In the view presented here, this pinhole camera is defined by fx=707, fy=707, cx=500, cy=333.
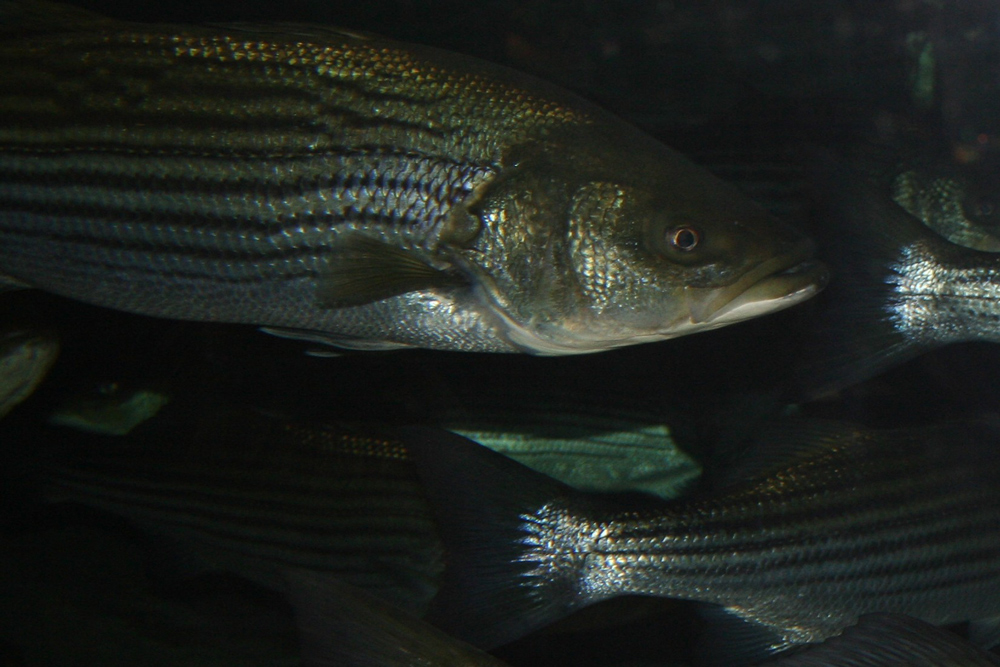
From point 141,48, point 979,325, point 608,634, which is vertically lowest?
point 608,634

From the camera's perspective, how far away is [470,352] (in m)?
3.11

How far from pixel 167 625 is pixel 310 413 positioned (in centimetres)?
109

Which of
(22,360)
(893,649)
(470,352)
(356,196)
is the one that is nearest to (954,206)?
(470,352)

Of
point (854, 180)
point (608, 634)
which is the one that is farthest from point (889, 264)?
point (608, 634)

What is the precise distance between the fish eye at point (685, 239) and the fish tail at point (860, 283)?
125cm

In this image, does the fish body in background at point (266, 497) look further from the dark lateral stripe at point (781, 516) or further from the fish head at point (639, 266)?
the fish head at point (639, 266)

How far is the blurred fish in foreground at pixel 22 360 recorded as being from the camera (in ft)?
8.96

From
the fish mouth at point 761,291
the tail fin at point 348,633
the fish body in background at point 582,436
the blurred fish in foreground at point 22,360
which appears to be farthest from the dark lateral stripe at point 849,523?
the blurred fish in foreground at point 22,360

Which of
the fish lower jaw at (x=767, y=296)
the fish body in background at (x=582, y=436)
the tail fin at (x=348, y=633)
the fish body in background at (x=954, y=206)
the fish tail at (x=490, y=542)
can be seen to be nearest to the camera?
the tail fin at (x=348, y=633)

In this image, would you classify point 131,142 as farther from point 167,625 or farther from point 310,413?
point 167,625

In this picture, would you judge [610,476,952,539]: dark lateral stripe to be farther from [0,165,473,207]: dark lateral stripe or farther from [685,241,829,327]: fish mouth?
[0,165,473,207]: dark lateral stripe

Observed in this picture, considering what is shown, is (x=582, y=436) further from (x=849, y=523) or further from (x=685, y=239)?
(x=685, y=239)

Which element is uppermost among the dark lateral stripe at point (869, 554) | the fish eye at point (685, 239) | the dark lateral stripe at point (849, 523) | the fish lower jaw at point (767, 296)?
the fish eye at point (685, 239)

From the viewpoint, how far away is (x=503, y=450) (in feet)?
11.9
